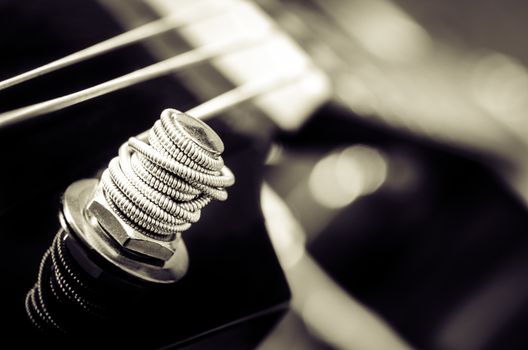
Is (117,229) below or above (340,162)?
above

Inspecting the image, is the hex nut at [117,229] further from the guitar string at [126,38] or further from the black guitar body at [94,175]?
the guitar string at [126,38]

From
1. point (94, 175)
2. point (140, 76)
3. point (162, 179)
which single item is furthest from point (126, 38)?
point (162, 179)

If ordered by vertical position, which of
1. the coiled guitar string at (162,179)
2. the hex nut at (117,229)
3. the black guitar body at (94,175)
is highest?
the coiled guitar string at (162,179)

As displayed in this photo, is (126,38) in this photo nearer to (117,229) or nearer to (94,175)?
(94,175)

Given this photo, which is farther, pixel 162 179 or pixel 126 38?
pixel 126 38

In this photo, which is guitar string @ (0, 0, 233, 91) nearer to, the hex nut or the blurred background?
the blurred background

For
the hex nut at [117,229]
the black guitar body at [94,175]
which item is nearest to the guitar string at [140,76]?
the black guitar body at [94,175]
